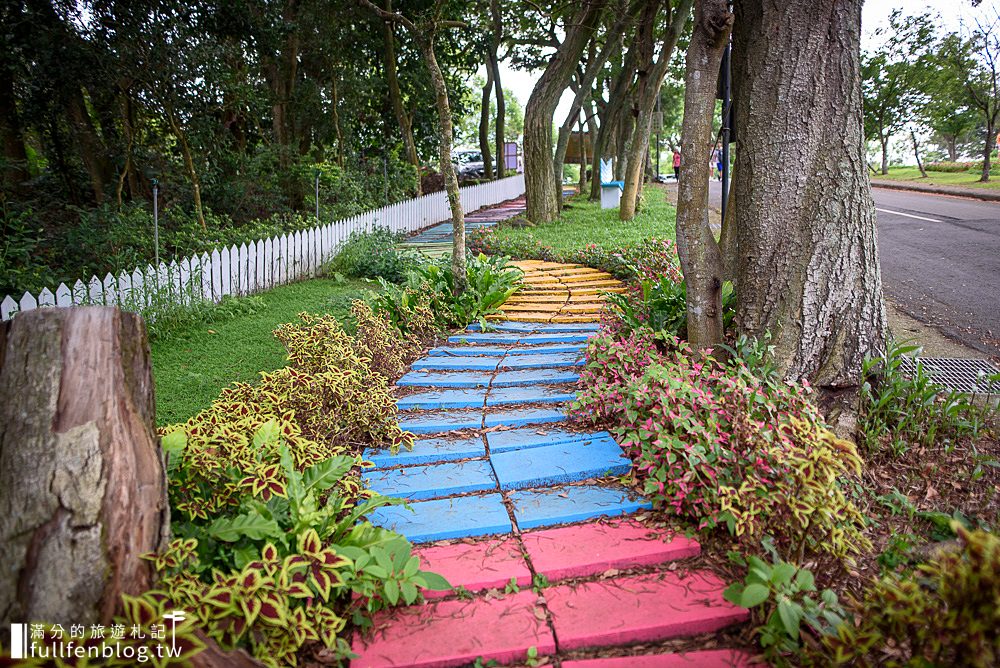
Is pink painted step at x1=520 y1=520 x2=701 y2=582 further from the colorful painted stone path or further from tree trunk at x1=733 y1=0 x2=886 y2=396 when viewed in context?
tree trunk at x1=733 y1=0 x2=886 y2=396

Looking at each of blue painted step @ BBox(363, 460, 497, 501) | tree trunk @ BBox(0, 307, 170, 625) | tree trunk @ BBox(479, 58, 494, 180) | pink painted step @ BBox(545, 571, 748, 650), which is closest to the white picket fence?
tree trunk @ BBox(0, 307, 170, 625)

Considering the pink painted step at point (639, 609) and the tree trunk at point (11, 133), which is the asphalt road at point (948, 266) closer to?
the pink painted step at point (639, 609)

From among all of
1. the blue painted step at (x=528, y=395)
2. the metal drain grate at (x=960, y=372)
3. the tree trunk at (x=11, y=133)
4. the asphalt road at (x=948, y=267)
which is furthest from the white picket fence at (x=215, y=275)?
the asphalt road at (x=948, y=267)

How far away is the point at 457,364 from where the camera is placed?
5.45 metres

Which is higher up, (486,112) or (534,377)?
(486,112)

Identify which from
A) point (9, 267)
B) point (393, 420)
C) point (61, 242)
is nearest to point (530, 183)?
point (61, 242)

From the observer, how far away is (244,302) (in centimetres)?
743

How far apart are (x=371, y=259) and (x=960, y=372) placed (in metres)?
7.03

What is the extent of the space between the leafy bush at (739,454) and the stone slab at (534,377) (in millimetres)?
884

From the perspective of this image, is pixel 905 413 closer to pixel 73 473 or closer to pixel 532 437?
pixel 532 437

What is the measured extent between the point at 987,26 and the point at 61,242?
101 feet

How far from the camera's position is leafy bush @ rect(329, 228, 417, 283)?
344 inches

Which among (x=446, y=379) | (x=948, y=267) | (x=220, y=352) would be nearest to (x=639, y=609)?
(x=446, y=379)

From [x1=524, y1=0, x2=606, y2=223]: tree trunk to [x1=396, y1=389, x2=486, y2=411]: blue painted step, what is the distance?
9.16 meters
